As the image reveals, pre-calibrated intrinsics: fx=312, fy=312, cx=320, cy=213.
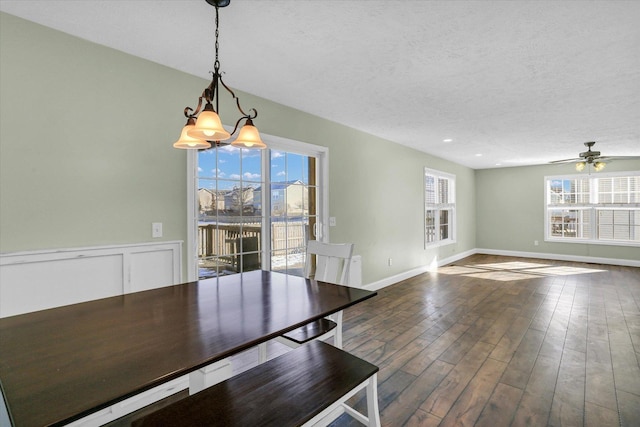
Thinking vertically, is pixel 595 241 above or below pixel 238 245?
below

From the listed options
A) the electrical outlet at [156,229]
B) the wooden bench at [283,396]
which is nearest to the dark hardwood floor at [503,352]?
the wooden bench at [283,396]

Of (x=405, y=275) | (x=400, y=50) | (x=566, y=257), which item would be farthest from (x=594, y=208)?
(x=400, y=50)

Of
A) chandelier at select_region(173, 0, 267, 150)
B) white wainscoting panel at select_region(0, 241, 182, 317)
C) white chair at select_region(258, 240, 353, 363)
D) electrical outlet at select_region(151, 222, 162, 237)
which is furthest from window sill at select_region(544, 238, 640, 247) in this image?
electrical outlet at select_region(151, 222, 162, 237)

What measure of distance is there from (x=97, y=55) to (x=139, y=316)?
1949 millimetres

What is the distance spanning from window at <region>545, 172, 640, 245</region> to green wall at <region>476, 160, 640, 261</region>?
171 mm

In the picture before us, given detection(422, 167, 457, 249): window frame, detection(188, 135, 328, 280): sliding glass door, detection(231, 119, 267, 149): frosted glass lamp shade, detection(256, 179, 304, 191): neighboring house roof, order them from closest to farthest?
1. detection(231, 119, 267, 149): frosted glass lamp shade
2. detection(188, 135, 328, 280): sliding glass door
3. detection(256, 179, 304, 191): neighboring house roof
4. detection(422, 167, 457, 249): window frame

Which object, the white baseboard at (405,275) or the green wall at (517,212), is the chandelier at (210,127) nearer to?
the white baseboard at (405,275)

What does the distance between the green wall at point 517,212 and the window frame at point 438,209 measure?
172cm

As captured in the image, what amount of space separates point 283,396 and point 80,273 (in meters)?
1.75

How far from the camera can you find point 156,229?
2.49 metres

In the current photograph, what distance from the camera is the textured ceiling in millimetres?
1832

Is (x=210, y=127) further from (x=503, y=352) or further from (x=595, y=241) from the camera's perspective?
(x=595, y=241)

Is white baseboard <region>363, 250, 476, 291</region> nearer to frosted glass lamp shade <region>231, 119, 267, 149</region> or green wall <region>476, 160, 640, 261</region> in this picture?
green wall <region>476, 160, 640, 261</region>

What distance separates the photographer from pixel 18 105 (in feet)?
6.31
